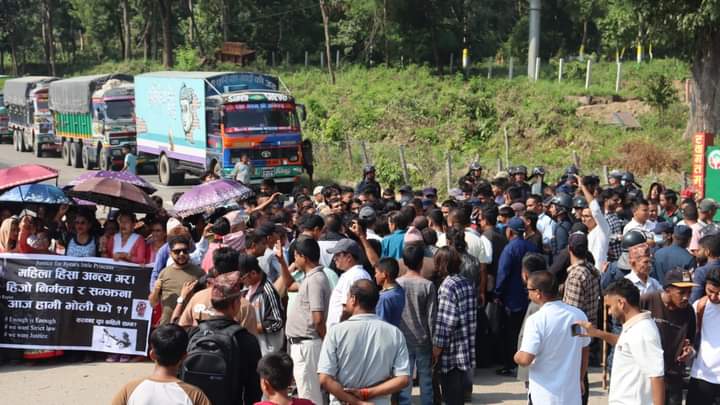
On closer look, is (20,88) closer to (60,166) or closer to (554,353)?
(60,166)

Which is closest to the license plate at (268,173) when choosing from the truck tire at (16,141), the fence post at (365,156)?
the fence post at (365,156)

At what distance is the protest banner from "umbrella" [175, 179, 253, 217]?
1.08 meters

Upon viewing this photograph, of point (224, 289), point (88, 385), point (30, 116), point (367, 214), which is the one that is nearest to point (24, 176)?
point (88, 385)

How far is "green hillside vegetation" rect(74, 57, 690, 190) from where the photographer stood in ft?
87.5

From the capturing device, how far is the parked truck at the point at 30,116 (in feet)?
131

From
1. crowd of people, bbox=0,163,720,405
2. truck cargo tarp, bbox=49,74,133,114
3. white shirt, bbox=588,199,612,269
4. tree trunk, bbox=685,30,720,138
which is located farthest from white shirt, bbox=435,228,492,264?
truck cargo tarp, bbox=49,74,133,114

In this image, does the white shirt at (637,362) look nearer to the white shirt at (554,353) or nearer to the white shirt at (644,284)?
the white shirt at (554,353)

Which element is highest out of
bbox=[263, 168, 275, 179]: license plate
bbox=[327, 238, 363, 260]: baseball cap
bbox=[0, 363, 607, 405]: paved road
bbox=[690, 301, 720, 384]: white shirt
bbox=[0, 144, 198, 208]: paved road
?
bbox=[327, 238, 363, 260]: baseball cap

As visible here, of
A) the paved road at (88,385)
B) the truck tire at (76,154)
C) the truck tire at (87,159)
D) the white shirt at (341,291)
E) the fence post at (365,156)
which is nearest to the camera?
the white shirt at (341,291)

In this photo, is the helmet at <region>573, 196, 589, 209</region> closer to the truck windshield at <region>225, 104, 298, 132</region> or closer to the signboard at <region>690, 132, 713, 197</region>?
the signboard at <region>690, 132, 713, 197</region>

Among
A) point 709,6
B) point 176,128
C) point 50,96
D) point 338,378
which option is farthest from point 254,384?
point 50,96

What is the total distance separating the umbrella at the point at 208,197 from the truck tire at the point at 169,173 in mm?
17432

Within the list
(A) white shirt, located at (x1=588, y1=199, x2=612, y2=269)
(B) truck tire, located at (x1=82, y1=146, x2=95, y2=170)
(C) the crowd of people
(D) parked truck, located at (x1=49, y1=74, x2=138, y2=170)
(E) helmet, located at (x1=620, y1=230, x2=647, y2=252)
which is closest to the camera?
(C) the crowd of people

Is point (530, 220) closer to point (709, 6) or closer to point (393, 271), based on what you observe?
point (393, 271)
